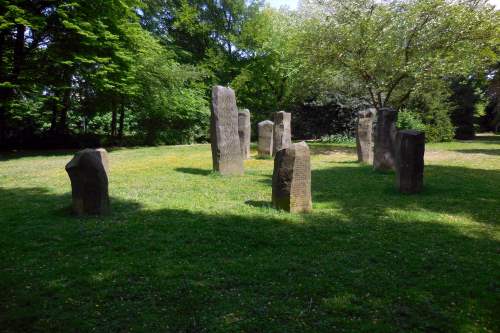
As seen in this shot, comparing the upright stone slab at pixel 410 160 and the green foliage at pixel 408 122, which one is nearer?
the upright stone slab at pixel 410 160

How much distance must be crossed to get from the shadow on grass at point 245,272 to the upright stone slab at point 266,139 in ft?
34.3

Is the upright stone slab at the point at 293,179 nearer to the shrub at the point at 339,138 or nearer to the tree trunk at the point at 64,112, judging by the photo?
the tree trunk at the point at 64,112

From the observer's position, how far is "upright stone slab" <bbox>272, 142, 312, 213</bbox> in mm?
7176

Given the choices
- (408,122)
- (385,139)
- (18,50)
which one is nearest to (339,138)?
(408,122)

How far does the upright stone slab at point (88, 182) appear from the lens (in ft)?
22.8

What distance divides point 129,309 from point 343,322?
7.08 ft

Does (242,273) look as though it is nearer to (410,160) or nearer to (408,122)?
(410,160)

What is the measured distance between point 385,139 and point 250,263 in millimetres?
9385

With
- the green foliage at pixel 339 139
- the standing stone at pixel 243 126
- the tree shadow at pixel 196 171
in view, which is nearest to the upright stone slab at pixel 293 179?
the tree shadow at pixel 196 171

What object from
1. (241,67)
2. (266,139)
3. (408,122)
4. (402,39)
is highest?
(241,67)

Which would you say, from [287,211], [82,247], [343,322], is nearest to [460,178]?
[287,211]

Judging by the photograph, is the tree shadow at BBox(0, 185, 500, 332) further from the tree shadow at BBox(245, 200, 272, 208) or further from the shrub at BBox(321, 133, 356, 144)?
the shrub at BBox(321, 133, 356, 144)

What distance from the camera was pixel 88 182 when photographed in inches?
276

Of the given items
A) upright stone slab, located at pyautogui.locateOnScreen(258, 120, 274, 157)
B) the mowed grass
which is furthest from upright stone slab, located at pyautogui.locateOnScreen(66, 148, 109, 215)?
upright stone slab, located at pyautogui.locateOnScreen(258, 120, 274, 157)
